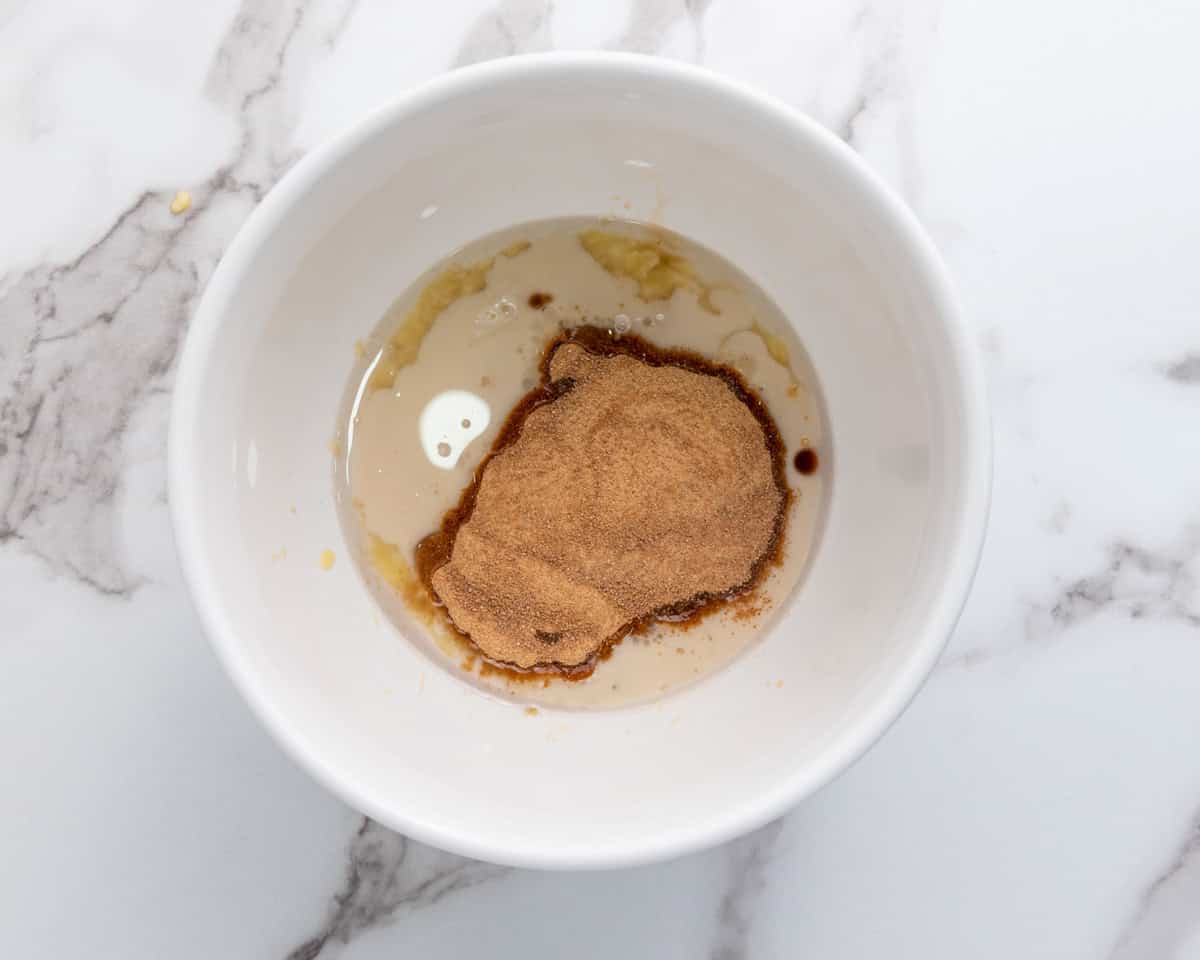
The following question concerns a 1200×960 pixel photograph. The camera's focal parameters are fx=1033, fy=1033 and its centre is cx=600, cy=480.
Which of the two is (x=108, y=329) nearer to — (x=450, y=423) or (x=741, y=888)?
(x=450, y=423)

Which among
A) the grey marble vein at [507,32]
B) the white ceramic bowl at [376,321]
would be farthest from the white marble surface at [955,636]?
the white ceramic bowl at [376,321]

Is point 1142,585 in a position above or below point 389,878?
above

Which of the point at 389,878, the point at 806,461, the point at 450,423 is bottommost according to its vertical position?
the point at 389,878

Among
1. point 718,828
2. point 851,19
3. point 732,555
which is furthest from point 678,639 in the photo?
point 851,19

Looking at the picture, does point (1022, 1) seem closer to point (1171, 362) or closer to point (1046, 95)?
point (1046, 95)

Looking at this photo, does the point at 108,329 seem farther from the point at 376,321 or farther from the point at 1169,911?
the point at 1169,911

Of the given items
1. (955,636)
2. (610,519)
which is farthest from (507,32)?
(955,636)

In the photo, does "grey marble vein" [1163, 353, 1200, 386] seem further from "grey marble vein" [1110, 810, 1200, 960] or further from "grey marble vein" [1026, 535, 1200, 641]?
"grey marble vein" [1110, 810, 1200, 960]
